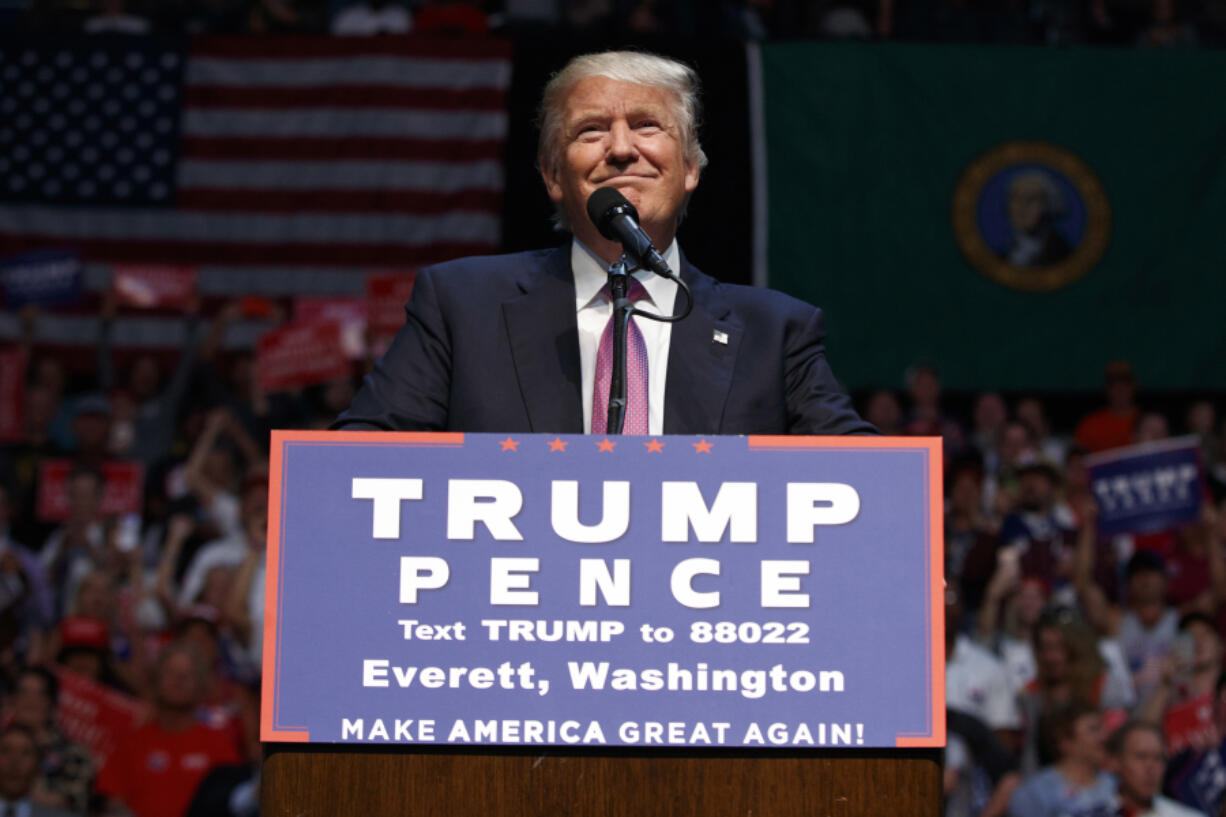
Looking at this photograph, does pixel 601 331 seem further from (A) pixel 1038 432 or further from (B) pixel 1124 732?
(A) pixel 1038 432

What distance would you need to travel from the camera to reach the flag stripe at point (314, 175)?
8156 mm

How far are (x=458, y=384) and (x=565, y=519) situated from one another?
14.6 inches

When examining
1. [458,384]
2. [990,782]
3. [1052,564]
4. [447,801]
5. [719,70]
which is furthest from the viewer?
[719,70]

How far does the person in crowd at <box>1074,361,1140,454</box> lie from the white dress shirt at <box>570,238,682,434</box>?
18.0 ft

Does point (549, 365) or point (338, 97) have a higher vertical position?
point (338, 97)

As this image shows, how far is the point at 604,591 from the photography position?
1.55 meters

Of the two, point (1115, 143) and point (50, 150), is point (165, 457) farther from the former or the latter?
point (1115, 143)

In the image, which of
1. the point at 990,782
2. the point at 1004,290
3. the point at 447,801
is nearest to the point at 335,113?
the point at 1004,290

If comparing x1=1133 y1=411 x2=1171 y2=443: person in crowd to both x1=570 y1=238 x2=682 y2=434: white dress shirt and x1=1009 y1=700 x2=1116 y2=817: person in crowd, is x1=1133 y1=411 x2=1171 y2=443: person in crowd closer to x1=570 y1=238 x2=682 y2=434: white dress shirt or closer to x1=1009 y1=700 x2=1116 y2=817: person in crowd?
x1=1009 y1=700 x2=1116 y2=817: person in crowd

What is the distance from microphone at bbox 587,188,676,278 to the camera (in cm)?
175

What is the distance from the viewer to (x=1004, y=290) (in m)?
8.08

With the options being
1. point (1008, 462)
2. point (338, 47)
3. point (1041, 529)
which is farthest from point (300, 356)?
point (1041, 529)

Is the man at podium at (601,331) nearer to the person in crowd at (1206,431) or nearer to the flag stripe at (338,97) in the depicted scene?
the person in crowd at (1206,431)

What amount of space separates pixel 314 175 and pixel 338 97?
403 mm
